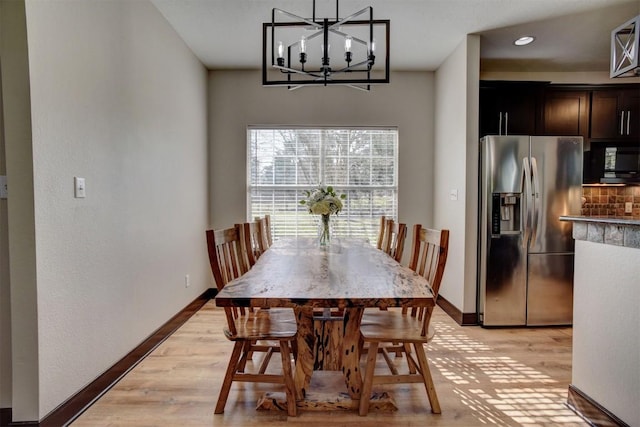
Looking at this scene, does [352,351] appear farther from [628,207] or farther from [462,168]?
[628,207]

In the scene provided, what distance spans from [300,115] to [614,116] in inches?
133

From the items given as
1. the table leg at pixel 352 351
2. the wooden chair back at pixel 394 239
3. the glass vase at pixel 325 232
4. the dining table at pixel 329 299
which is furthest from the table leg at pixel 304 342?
the glass vase at pixel 325 232

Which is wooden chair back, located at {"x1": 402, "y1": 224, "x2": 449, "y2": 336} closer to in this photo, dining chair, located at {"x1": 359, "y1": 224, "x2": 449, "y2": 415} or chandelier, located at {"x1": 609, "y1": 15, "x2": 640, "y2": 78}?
dining chair, located at {"x1": 359, "y1": 224, "x2": 449, "y2": 415}

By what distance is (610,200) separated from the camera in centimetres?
376

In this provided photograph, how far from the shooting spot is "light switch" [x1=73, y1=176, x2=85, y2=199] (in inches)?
70.9

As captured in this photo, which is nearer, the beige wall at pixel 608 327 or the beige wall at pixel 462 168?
the beige wall at pixel 608 327

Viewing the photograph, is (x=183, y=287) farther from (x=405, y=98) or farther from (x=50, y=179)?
(x=405, y=98)

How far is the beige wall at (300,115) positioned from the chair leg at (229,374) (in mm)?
2532

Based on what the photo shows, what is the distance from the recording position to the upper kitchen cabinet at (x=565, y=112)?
3479 mm

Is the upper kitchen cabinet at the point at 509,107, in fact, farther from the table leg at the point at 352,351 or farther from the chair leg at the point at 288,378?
the chair leg at the point at 288,378

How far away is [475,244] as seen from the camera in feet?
10.5

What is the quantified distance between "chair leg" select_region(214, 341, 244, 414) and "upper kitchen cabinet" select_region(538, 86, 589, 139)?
355 cm

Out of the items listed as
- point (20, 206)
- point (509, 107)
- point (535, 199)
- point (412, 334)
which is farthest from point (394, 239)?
point (20, 206)

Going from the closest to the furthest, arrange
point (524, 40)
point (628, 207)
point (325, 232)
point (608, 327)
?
point (608, 327), point (325, 232), point (524, 40), point (628, 207)
